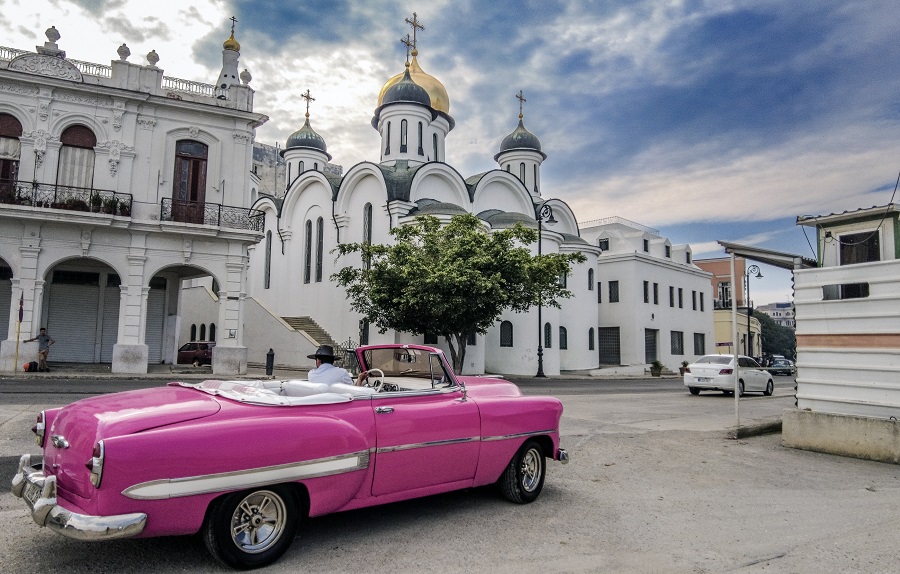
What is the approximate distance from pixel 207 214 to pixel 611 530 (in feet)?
68.2

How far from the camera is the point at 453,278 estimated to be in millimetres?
21953

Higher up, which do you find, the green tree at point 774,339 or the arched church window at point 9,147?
the arched church window at point 9,147

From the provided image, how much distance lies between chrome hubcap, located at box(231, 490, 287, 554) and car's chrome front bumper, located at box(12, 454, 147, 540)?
603 mm

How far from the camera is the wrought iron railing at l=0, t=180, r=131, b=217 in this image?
20156mm

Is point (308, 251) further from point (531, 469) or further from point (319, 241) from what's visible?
point (531, 469)

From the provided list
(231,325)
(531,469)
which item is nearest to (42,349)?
(231,325)

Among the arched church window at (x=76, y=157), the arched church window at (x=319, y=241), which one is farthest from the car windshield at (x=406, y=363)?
the arched church window at (x=319, y=241)

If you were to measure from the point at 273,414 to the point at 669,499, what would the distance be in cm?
402

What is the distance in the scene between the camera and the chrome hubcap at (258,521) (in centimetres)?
396

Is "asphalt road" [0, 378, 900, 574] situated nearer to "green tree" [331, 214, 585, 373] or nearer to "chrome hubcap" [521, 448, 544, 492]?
"chrome hubcap" [521, 448, 544, 492]

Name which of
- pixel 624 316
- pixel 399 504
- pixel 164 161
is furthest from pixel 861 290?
pixel 624 316

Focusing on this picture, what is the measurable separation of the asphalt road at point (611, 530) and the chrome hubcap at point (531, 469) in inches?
7.8

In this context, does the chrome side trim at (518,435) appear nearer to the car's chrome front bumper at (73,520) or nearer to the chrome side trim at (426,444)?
the chrome side trim at (426,444)

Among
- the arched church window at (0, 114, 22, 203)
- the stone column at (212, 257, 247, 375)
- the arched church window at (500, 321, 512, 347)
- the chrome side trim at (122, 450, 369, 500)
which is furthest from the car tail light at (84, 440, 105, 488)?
the arched church window at (500, 321, 512, 347)
